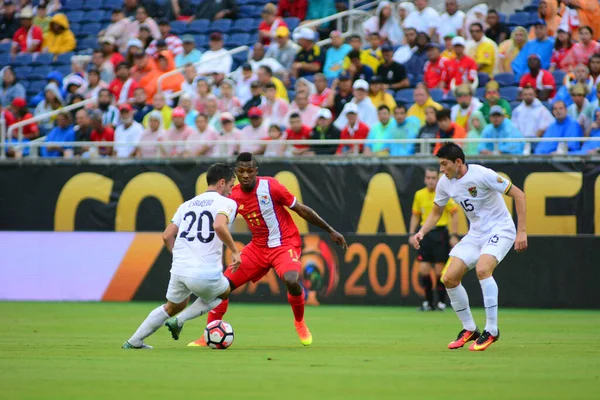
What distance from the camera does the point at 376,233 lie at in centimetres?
2028

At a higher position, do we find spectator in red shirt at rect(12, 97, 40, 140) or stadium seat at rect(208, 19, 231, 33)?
stadium seat at rect(208, 19, 231, 33)

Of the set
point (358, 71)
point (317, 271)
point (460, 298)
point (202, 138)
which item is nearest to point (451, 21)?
point (358, 71)

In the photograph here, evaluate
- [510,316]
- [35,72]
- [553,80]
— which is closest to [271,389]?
[510,316]

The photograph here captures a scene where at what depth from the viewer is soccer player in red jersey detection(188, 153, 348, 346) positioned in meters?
11.9

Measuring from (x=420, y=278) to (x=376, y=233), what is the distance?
5.88 ft

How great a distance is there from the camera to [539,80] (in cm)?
2012

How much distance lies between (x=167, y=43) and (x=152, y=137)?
442 centimetres

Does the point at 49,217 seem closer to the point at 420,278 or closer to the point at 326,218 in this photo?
the point at 326,218

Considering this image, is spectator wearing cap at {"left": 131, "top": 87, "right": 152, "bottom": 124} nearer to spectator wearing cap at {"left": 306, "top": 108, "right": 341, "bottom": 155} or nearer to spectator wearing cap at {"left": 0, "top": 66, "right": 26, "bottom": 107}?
spectator wearing cap at {"left": 0, "top": 66, "right": 26, "bottom": 107}

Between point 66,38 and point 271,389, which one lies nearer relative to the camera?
point 271,389

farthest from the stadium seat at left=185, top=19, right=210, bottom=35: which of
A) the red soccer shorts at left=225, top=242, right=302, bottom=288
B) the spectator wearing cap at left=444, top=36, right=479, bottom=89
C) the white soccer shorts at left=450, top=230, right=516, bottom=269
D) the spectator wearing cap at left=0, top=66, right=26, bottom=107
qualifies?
the white soccer shorts at left=450, top=230, right=516, bottom=269

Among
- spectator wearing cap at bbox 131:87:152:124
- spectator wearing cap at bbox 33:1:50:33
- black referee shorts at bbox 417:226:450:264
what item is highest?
spectator wearing cap at bbox 33:1:50:33

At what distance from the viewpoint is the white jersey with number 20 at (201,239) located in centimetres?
1092

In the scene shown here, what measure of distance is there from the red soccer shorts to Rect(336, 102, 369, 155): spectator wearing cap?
27.3ft
